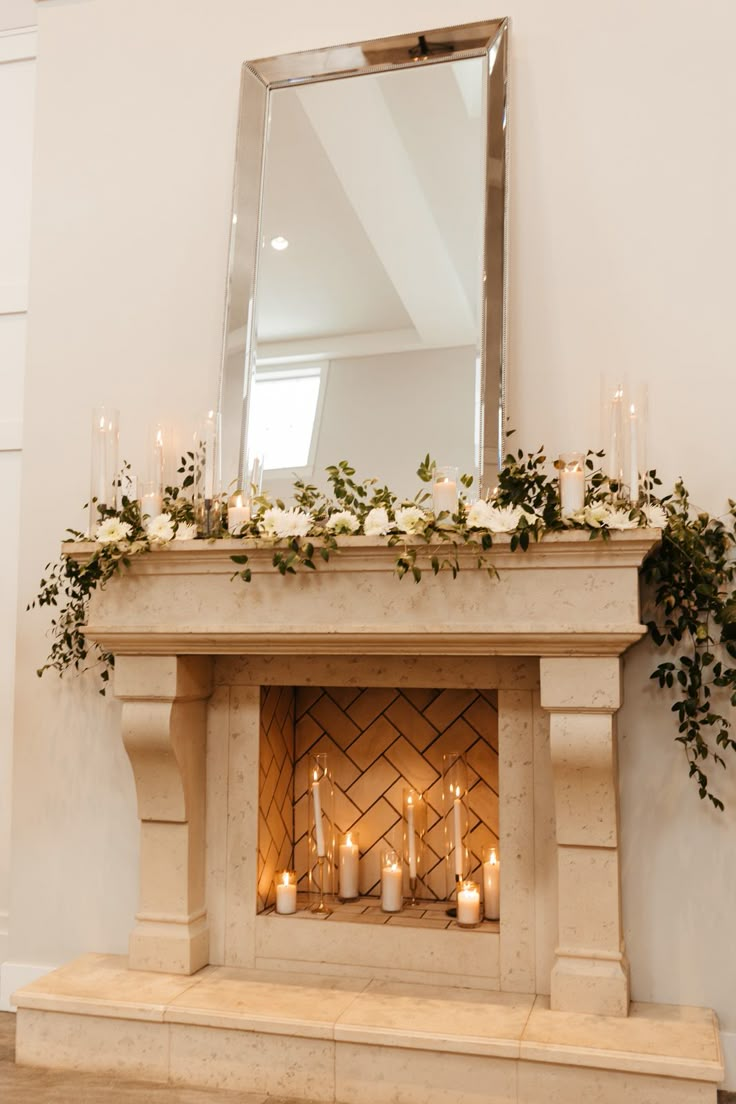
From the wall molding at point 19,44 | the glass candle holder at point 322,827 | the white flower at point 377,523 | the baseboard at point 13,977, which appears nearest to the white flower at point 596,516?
the white flower at point 377,523

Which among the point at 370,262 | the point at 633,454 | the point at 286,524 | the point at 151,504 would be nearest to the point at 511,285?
the point at 370,262

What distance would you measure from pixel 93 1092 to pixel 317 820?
941 mm

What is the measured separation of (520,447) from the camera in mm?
2865

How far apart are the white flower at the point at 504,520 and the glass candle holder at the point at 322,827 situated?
105cm

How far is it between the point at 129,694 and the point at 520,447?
4.33 ft

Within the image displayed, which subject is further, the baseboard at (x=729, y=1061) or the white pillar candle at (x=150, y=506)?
the white pillar candle at (x=150, y=506)

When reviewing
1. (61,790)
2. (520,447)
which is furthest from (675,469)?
(61,790)

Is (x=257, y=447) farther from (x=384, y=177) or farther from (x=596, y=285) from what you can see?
(x=596, y=285)

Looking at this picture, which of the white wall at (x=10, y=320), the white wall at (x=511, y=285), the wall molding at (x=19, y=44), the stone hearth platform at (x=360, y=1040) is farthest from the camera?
the wall molding at (x=19, y=44)

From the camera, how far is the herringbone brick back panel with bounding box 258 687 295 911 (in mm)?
3023

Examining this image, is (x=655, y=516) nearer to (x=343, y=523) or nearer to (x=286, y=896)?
(x=343, y=523)

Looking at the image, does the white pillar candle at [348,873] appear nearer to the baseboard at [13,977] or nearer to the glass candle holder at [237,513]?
the baseboard at [13,977]

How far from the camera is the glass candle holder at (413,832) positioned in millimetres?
3057

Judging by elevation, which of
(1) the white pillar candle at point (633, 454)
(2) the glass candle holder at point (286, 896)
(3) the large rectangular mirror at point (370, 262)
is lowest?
(2) the glass candle holder at point (286, 896)
